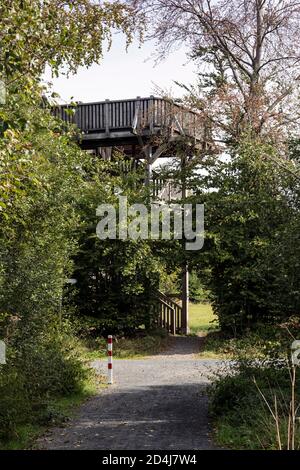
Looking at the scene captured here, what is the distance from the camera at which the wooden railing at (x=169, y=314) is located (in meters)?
24.3

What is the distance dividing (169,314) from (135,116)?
7.76 metres

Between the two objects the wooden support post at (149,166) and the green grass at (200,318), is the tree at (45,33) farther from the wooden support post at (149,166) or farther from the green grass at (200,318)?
the green grass at (200,318)

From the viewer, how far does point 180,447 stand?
27.8 feet

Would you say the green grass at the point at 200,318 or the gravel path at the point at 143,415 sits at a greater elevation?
the green grass at the point at 200,318

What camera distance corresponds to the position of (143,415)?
10.8 metres

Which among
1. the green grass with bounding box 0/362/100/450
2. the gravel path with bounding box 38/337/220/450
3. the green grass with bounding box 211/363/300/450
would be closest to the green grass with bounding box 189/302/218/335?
the gravel path with bounding box 38/337/220/450

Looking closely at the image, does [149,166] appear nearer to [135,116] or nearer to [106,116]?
[135,116]

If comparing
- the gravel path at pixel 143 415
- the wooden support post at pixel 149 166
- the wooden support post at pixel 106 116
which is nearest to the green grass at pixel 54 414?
the gravel path at pixel 143 415

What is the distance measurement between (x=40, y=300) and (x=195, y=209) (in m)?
12.1

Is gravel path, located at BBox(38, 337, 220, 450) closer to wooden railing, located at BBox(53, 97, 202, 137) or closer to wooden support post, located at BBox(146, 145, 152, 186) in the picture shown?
wooden support post, located at BBox(146, 145, 152, 186)

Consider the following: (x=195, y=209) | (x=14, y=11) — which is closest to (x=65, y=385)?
(x=14, y=11)
